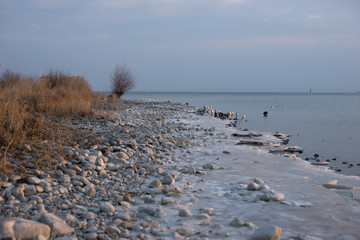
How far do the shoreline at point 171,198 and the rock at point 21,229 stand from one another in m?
0.02

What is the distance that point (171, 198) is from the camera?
342 cm

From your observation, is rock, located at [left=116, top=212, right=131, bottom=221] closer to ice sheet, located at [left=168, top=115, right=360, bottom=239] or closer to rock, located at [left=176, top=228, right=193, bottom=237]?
rock, located at [left=176, top=228, right=193, bottom=237]

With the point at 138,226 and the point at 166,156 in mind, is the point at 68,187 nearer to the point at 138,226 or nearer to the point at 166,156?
the point at 138,226

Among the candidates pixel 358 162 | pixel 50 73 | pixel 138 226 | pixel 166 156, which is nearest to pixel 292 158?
pixel 358 162

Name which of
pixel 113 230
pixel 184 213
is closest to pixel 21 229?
pixel 113 230

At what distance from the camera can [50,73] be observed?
15.0 metres

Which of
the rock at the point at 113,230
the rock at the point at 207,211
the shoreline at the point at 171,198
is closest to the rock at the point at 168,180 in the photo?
the shoreline at the point at 171,198

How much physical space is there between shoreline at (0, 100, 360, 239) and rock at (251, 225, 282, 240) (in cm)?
1

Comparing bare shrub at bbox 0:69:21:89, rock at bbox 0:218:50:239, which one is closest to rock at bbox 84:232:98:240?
rock at bbox 0:218:50:239

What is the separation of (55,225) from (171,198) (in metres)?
1.36

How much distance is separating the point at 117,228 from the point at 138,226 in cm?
19

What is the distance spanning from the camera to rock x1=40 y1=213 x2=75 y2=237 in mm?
2398

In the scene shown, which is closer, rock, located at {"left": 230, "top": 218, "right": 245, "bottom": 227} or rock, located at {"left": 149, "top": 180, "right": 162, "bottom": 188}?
rock, located at {"left": 230, "top": 218, "right": 245, "bottom": 227}

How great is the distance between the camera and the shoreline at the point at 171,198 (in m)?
2.62
